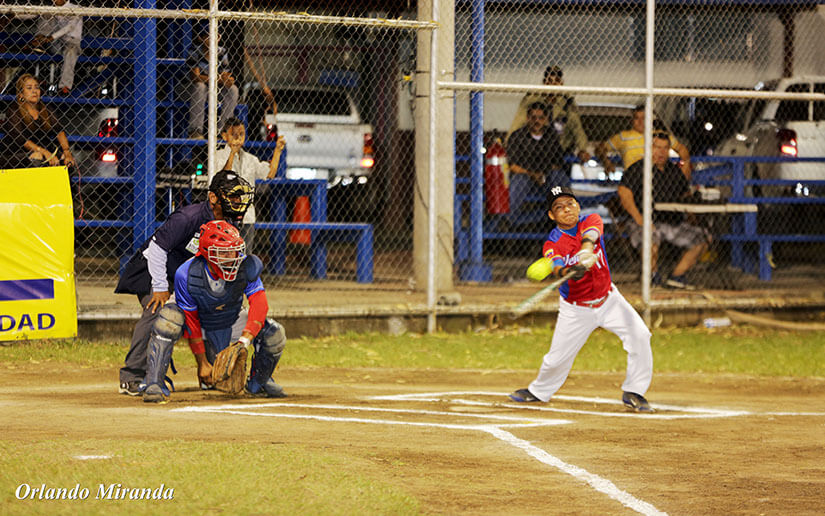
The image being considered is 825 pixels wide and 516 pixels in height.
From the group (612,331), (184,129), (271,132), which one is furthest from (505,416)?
(271,132)

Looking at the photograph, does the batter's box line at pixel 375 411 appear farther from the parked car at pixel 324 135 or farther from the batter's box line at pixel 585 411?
the parked car at pixel 324 135

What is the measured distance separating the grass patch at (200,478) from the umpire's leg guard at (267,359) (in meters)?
1.74

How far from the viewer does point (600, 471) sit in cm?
662

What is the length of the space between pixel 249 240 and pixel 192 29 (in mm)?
5473

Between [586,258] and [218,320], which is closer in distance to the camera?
[586,258]

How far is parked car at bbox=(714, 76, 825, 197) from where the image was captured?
1719 centimetres

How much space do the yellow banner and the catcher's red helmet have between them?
9.49 feet

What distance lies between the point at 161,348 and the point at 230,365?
0.53 metres

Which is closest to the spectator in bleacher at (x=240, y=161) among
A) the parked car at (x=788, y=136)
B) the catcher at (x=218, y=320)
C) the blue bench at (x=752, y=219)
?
the catcher at (x=218, y=320)

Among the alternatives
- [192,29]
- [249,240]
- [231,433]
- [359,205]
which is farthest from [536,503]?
[359,205]

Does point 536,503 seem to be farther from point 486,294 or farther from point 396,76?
point 396,76

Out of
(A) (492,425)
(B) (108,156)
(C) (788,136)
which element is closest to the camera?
(A) (492,425)

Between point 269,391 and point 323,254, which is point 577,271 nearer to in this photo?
point 269,391

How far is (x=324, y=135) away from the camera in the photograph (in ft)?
69.9
